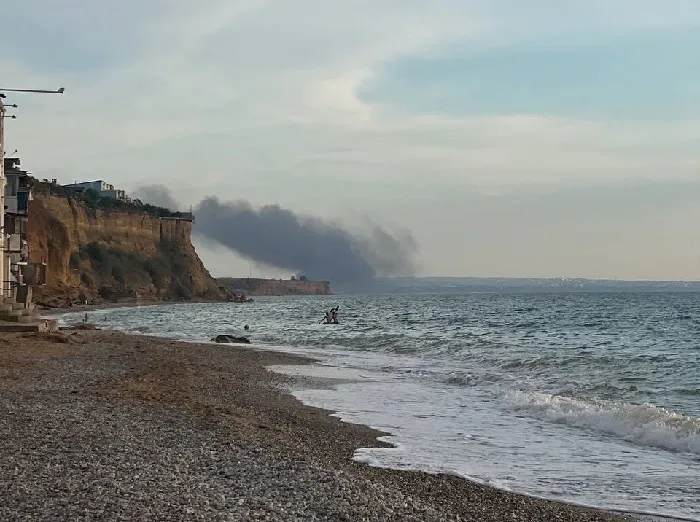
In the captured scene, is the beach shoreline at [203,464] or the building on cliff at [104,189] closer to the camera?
the beach shoreline at [203,464]

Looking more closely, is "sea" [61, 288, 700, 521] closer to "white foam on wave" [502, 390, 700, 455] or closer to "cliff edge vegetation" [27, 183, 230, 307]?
"white foam on wave" [502, 390, 700, 455]

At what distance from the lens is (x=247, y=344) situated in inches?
1578

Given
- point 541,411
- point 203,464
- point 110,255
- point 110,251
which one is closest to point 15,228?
point 541,411

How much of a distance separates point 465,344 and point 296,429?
1027 inches

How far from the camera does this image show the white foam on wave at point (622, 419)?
12.9 meters

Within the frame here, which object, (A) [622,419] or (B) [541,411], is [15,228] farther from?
(A) [622,419]

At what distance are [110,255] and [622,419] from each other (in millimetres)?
111811

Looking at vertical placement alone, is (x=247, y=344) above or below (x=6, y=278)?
below

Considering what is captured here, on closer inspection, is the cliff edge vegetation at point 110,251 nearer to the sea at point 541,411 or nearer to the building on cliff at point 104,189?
the building on cliff at point 104,189

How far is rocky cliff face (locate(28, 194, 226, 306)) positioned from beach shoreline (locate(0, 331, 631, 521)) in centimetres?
7214

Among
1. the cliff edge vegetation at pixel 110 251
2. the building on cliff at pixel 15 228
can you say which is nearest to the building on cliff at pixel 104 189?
the cliff edge vegetation at pixel 110 251

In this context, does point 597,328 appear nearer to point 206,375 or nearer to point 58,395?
point 206,375

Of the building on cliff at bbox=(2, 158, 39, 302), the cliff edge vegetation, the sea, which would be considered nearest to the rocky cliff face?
the cliff edge vegetation

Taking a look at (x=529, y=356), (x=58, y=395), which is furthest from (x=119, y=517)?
(x=529, y=356)
